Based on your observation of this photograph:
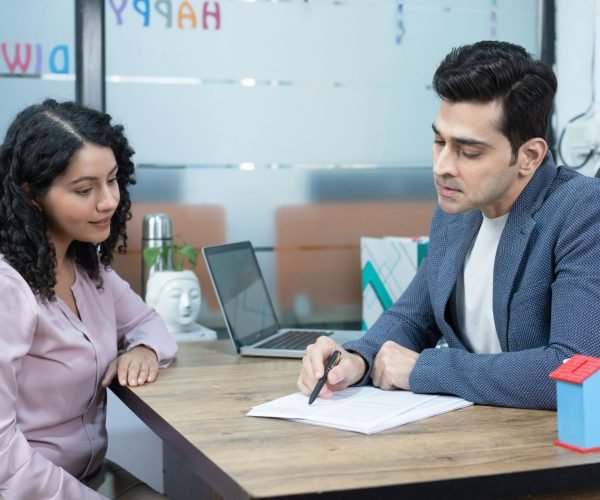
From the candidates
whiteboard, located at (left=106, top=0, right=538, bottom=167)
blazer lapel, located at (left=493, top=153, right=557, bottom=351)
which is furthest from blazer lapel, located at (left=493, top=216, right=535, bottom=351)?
whiteboard, located at (left=106, top=0, right=538, bottom=167)

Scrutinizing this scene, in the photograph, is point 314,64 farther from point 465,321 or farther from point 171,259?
point 465,321

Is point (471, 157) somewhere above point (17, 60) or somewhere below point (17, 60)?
below

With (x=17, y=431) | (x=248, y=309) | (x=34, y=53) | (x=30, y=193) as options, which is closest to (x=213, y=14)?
(x=34, y=53)

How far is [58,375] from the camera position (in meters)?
1.58

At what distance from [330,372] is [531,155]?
1.65 feet

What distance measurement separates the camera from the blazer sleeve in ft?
4.48

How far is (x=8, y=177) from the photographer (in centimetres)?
163

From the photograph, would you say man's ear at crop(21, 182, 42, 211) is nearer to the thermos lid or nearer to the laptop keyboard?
the laptop keyboard

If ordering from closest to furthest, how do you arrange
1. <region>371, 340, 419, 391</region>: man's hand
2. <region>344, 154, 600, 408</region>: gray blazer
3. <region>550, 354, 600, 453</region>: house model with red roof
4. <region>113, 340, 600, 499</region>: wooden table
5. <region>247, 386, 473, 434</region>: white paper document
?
<region>113, 340, 600, 499</region>: wooden table → <region>550, 354, 600, 453</region>: house model with red roof → <region>247, 386, 473, 434</region>: white paper document → <region>344, 154, 600, 408</region>: gray blazer → <region>371, 340, 419, 391</region>: man's hand

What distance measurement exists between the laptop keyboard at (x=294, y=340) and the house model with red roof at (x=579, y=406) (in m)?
0.92

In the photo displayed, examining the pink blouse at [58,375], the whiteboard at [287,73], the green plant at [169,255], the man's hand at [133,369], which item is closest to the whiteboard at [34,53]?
the whiteboard at [287,73]

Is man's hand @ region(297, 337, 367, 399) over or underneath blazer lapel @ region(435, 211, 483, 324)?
underneath

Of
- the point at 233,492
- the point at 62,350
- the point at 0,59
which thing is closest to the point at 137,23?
the point at 0,59

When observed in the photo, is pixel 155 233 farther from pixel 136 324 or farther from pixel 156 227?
pixel 136 324
